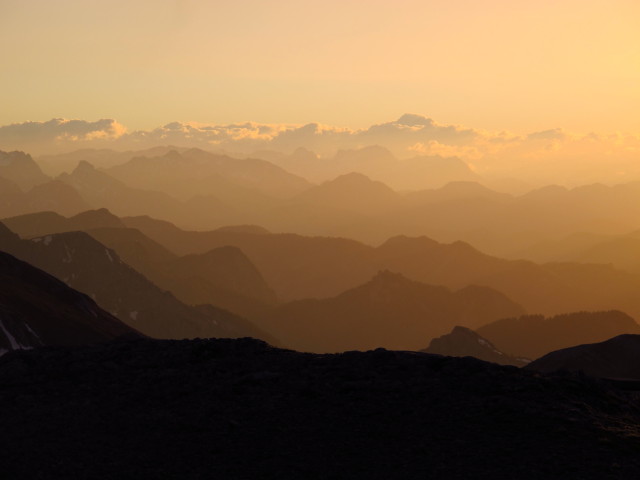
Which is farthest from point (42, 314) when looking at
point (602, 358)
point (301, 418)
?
point (301, 418)

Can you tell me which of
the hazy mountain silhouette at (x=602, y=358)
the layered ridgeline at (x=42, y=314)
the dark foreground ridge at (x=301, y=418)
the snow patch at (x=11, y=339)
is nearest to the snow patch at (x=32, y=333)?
the layered ridgeline at (x=42, y=314)

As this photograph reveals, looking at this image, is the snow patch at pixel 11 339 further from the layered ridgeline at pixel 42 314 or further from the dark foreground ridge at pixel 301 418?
the dark foreground ridge at pixel 301 418

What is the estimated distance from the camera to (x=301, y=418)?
21625 millimetres

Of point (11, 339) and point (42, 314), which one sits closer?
point (11, 339)

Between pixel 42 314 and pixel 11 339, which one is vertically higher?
pixel 42 314

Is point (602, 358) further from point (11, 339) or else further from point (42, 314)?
point (42, 314)

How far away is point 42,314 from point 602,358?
81556 millimetres

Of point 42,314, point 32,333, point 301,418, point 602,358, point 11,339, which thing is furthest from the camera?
point 42,314

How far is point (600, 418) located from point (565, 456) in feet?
10.1

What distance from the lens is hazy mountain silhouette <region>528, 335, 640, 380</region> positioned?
5403 centimetres

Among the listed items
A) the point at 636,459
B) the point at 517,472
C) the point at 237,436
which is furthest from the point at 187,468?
the point at 636,459

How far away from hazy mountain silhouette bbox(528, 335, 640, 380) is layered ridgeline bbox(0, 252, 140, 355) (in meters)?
48.1

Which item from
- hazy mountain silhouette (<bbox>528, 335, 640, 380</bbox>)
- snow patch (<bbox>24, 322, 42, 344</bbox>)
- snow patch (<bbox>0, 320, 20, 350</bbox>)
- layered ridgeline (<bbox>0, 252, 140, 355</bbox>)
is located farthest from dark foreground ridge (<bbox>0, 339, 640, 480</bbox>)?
snow patch (<bbox>24, 322, 42, 344</bbox>)

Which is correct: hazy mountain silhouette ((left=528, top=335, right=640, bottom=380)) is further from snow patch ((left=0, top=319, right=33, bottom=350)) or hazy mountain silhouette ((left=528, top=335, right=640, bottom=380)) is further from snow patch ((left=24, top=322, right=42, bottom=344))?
snow patch ((left=24, top=322, right=42, bottom=344))
